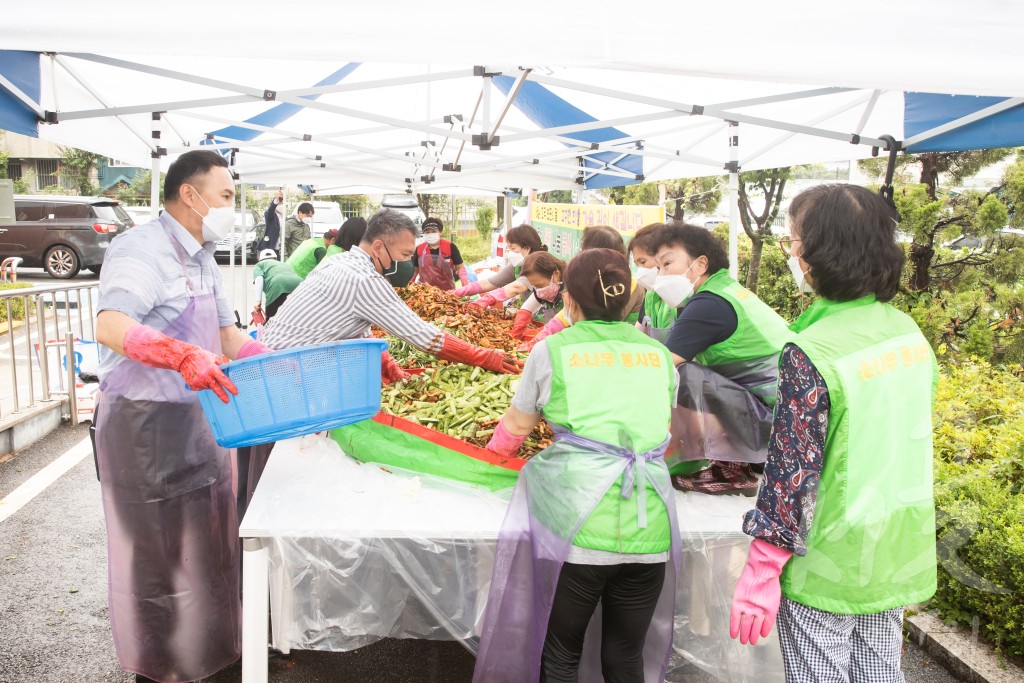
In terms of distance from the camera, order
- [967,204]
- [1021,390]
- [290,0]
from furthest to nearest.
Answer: [967,204] < [1021,390] < [290,0]

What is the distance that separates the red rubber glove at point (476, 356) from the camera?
140 inches

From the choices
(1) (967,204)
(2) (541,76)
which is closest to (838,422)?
(2) (541,76)

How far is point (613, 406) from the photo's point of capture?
2270 millimetres

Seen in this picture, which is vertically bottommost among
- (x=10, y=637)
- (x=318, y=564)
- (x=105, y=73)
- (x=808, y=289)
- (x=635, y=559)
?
(x=10, y=637)

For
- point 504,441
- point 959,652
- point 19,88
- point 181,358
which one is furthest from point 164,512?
point 959,652

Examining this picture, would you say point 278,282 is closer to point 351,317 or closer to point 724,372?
point 351,317

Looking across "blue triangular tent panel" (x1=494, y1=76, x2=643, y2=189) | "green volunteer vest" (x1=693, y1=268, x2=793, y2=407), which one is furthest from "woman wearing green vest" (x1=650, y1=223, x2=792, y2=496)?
"blue triangular tent panel" (x1=494, y1=76, x2=643, y2=189)

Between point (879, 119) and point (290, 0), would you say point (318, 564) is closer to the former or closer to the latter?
point (290, 0)

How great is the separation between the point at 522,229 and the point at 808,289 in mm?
4559

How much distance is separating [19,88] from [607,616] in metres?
3.80

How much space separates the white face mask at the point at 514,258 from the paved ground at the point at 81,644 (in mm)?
3392

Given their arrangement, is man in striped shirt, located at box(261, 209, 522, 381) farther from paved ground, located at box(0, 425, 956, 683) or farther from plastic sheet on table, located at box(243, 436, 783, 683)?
paved ground, located at box(0, 425, 956, 683)

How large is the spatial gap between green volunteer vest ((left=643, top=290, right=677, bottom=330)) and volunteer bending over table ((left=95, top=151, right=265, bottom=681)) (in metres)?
1.86

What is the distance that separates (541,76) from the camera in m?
3.90
